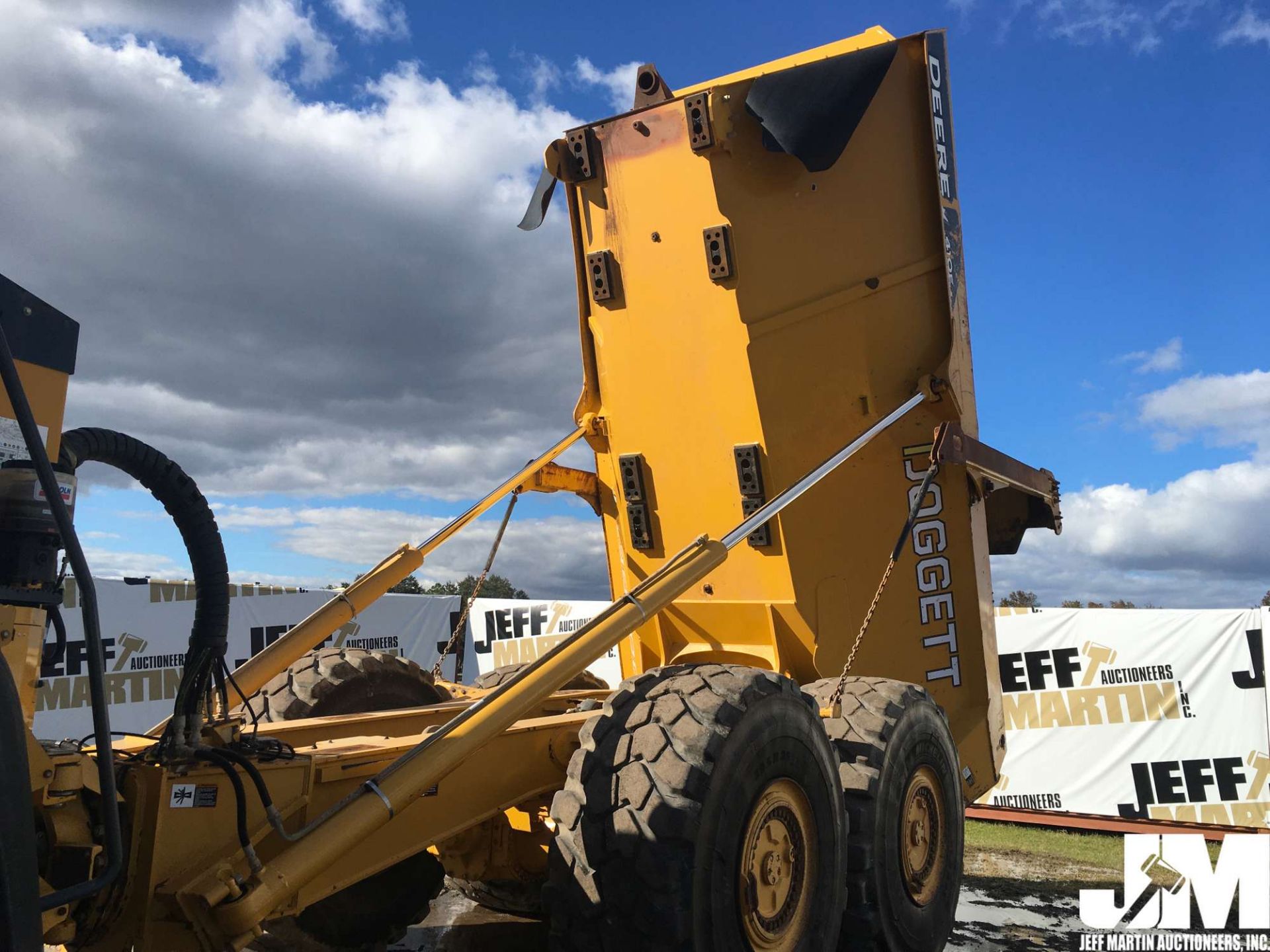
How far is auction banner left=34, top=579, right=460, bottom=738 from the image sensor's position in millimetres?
10984

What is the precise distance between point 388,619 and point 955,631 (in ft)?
36.7

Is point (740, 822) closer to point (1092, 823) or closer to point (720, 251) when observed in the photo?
point (720, 251)

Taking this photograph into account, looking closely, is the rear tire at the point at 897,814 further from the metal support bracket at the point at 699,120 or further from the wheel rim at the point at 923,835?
the metal support bracket at the point at 699,120

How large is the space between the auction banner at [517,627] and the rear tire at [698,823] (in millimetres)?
11151

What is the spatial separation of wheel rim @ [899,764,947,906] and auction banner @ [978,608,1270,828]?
18.0 feet

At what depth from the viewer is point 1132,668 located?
11078 mm

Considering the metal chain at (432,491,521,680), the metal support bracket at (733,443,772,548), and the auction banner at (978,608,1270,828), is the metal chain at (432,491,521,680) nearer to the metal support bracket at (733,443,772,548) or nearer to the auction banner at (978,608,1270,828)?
the metal support bracket at (733,443,772,548)

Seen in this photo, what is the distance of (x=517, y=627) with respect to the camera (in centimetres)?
1611

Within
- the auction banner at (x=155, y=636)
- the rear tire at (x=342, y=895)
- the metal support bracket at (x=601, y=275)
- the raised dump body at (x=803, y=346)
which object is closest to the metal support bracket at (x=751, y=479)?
the raised dump body at (x=803, y=346)

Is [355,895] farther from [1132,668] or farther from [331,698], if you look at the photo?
[1132,668]

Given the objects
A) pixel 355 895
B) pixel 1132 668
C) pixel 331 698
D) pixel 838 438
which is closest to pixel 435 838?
pixel 355 895

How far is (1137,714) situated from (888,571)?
25.5 feet

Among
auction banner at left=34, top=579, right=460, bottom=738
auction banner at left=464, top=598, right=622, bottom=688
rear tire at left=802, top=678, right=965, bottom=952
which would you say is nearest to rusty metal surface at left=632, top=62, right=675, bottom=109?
rear tire at left=802, top=678, right=965, bottom=952

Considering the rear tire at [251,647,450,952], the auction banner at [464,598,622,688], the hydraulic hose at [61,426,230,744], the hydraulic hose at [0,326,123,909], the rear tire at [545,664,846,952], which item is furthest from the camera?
the auction banner at [464,598,622,688]
